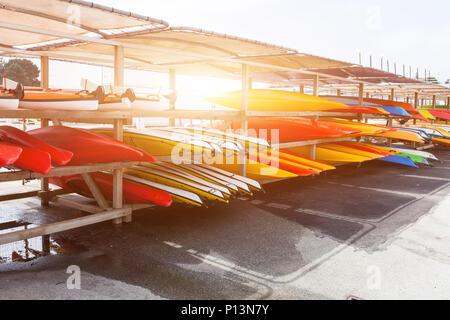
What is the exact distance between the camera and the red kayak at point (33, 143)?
3.14m

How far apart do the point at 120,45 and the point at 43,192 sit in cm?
207

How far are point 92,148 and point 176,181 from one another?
982 mm

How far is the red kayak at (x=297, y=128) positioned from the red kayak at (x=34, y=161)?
359 cm

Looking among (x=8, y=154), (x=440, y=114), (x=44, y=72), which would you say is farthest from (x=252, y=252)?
(x=440, y=114)

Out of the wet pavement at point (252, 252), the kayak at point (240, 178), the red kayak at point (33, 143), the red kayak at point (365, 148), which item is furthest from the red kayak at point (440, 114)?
the red kayak at point (33, 143)

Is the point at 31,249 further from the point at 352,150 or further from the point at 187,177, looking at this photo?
the point at 352,150

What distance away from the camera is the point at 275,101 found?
6.35 metres

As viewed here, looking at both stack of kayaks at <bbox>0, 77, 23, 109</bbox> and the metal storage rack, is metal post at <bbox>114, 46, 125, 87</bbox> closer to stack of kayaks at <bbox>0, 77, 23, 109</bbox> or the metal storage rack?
the metal storage rack

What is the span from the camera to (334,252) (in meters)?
3.21

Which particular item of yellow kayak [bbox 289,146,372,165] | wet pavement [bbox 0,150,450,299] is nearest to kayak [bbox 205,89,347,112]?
yellow kayak [bbox 289,146,372,165]

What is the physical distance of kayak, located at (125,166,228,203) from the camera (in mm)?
3992

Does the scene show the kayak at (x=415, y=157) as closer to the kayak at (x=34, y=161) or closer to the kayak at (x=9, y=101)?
the kayak at (x=34, y=161)

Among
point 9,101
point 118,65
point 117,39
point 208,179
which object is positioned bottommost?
point 208,179
